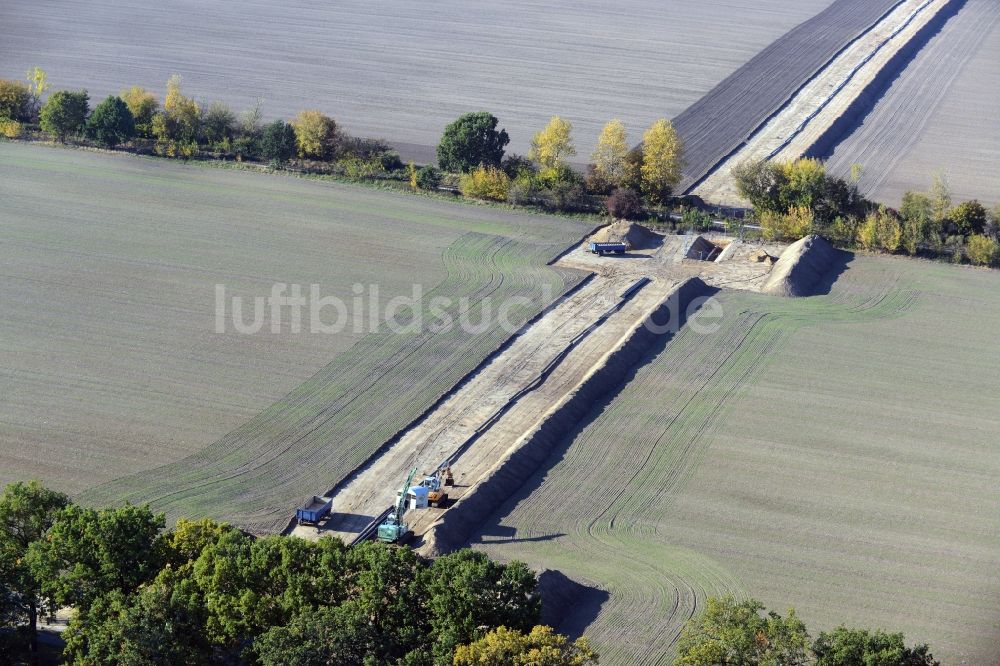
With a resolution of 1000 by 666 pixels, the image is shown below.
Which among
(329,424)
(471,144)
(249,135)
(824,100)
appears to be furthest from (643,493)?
(824,100)

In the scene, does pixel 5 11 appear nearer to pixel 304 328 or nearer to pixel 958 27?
pixel 304 328

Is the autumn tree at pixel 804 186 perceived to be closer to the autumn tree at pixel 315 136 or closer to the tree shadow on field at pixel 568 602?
the autumn tree at pixel 315 136

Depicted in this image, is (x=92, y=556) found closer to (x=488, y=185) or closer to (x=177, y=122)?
(x=488, y=185)

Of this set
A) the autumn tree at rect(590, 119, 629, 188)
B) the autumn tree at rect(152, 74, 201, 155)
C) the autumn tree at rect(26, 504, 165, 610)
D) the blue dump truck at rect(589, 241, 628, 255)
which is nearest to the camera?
the autumn tree at rect(26, 504, 165, 610)

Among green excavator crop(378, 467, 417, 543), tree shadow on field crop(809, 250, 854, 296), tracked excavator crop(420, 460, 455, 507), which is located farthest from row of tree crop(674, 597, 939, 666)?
tree shadow on field crop(809, 250, 854, 296)

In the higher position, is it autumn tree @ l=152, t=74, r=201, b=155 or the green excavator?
autumn tree @ l=152, t=74, r=201, b=155

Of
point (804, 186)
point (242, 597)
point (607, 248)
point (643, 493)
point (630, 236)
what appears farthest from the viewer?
point (804, 186)

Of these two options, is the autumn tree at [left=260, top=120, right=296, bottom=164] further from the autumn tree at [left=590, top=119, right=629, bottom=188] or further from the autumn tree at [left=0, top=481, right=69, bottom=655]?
the autumn tree at [left=0, top=481, right=69, bottom=655]
